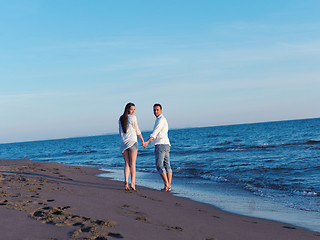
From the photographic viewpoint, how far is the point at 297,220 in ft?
15.6

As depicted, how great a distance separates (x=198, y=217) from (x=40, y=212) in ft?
7.69

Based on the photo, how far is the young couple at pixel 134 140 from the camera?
6.74 meters

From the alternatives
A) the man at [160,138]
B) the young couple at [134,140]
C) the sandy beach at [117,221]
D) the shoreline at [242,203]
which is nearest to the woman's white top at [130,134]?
the young couple at [134,140]

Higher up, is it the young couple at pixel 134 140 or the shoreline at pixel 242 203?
the young couple at pixel 134 140

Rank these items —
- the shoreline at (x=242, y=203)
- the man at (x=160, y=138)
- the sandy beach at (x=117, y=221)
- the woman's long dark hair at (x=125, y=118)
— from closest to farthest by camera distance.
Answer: the sandy beach at (x=117, y=221)
the shoreline at (x=242, y=203)
the woman's long dark hair at (x=125, y=118)
the man at (x=160, y=138)

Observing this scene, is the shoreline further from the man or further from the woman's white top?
the woman's white top

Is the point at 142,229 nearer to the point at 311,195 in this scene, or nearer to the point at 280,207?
the point at 280,207

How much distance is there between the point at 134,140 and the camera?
22.1 ft

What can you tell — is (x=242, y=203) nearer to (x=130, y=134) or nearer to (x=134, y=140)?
(x=134, y=140)

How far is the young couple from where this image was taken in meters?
6.74

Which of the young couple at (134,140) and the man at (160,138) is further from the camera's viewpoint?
the man at (160,138)

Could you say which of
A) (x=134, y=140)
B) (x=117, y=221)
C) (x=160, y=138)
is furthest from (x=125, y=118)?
(x=117, y=221)

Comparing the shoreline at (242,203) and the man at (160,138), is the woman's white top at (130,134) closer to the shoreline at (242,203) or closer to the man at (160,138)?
the man at (160,138)

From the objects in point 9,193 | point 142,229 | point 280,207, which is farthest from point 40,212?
point 280,207
